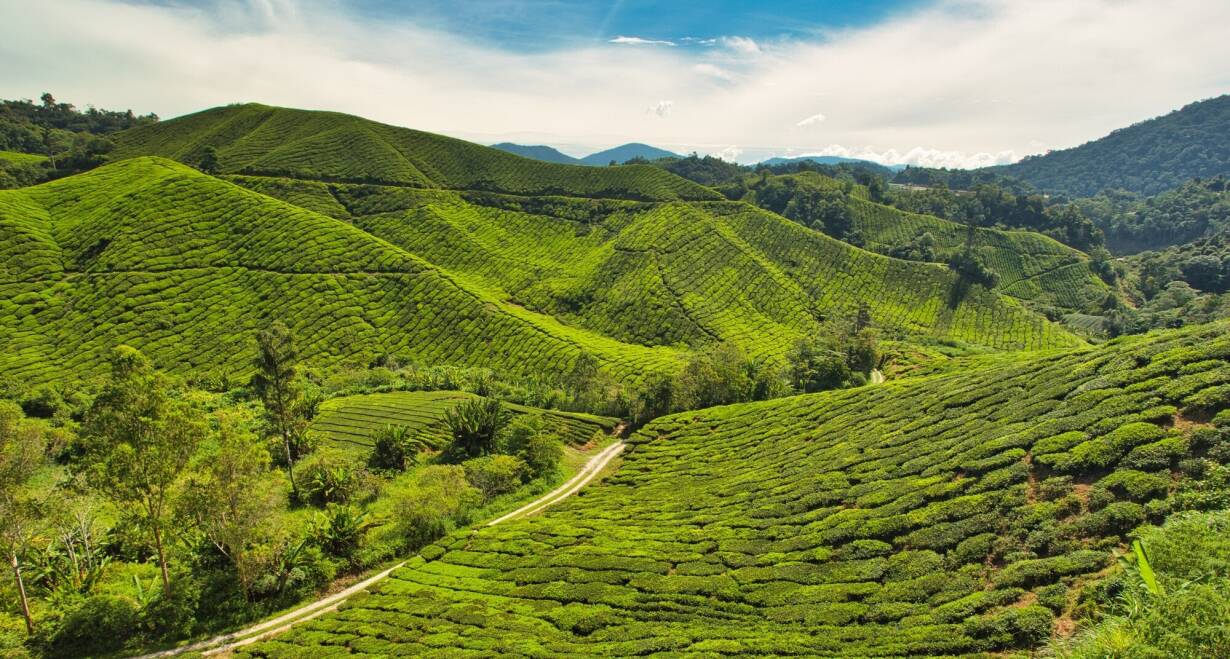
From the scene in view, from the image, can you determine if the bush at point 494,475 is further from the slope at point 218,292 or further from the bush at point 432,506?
the slope at point 218,292

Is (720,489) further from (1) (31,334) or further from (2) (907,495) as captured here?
(1) (31,334)

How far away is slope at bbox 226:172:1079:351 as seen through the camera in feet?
397

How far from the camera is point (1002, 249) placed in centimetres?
17850

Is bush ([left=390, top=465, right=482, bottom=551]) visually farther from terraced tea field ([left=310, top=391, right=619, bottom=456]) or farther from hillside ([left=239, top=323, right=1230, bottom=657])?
terraced tea field ([left=310, top=391, right=619, bottom=456])

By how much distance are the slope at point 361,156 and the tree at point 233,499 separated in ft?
458

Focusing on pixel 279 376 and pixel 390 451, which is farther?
pixel 390 451

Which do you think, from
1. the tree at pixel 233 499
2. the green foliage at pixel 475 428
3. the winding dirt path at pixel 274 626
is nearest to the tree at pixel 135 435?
the tree at pixel 233 499

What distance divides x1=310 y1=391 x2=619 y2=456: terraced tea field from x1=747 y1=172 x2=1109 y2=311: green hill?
133 metres

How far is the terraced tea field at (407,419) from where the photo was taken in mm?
58938

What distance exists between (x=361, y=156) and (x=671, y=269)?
100143 millimetres

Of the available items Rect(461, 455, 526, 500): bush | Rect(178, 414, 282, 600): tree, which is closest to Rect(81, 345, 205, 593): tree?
Rect(178, 414, 282, 600): tree

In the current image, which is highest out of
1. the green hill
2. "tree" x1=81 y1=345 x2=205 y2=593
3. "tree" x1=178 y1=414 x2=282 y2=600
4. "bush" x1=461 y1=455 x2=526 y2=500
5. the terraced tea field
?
the green hill

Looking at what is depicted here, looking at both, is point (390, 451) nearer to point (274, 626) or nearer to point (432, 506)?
point (432, 506)

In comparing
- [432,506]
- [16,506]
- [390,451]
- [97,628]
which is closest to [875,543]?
[432,506]
